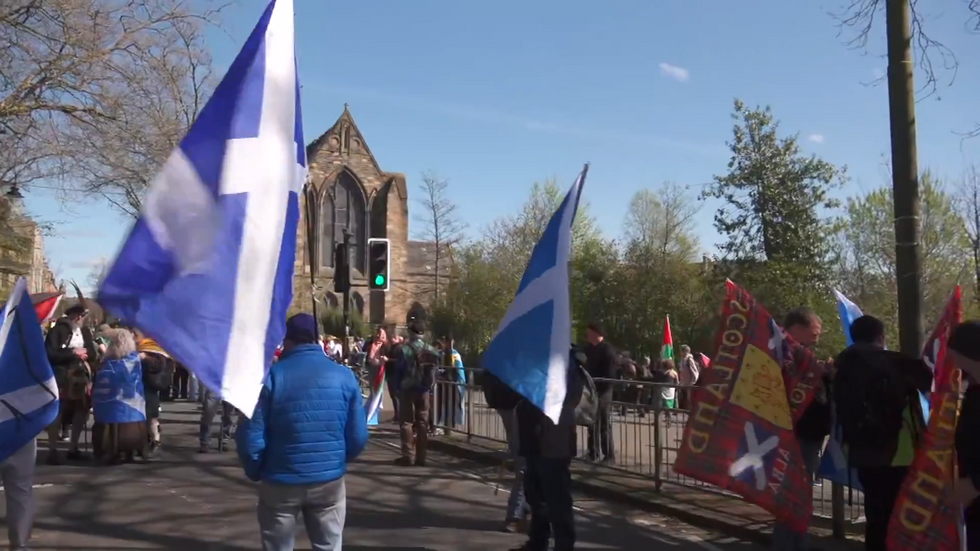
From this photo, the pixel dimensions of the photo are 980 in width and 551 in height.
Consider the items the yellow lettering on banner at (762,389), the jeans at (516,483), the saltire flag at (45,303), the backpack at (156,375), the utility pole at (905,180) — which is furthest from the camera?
the saltire flag at (45,303)

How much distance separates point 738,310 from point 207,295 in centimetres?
389

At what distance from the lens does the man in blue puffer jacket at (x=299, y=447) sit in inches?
190

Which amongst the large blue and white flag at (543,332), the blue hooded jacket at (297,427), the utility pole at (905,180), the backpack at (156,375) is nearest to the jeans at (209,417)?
the backpack at (156,375)

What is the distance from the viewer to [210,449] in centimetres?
1388

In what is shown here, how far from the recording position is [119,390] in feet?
38.1

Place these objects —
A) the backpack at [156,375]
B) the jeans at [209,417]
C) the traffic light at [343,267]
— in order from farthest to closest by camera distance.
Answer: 1. the traffic light at [343,267]
2. the jeans at [209,417]
3. the backpack at [156,375]

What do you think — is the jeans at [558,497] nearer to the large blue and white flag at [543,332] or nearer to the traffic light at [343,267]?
the large blue and white flag at [543,332]

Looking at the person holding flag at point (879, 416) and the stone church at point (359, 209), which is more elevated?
the stone church at point (359, 209)

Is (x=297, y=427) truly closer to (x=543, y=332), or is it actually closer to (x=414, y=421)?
(x=543, y=332)

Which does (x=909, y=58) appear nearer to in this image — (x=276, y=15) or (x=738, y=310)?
(x=738, y=310)

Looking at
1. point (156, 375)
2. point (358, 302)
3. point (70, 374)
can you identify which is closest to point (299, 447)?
point (156, 375)

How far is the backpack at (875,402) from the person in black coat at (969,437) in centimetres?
85

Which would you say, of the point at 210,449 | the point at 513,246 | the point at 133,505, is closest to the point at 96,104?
the point at 210,449

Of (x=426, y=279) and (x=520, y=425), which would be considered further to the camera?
(x=426, y=279)
